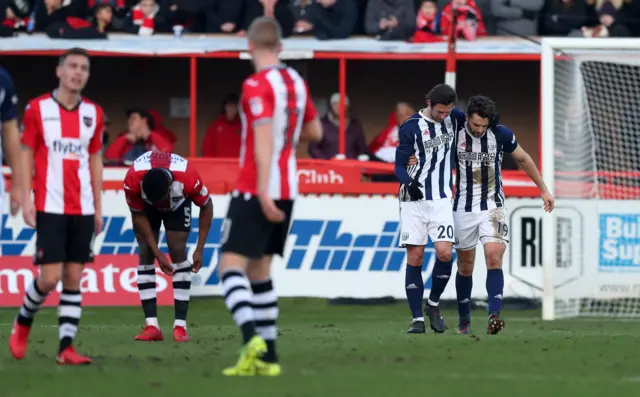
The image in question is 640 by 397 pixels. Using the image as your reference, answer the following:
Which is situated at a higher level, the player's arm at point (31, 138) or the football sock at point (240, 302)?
the player's arm at point (31, 138)

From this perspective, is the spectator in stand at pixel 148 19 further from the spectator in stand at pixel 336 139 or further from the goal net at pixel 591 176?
the goal net at pixel 591 176

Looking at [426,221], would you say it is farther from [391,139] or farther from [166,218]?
[391,139]

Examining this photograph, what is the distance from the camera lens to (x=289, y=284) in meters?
17.2

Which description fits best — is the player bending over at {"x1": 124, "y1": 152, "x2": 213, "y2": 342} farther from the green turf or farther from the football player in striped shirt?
the football player in striped shirt

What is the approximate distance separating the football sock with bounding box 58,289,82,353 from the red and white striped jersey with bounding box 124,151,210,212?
225 cm

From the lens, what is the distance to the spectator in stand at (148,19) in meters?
22.5

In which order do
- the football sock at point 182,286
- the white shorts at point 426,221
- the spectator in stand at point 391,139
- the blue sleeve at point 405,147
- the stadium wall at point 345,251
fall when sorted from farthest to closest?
the spectator in stand at point 391,139 < the stadium wall at point 345,251 < the white shorts at point 426,221 < the blue sleeve at point 405,147 < the football sock at point 182,286

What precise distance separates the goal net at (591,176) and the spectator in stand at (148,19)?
771cm

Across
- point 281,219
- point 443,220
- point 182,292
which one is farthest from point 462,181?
point 281,219

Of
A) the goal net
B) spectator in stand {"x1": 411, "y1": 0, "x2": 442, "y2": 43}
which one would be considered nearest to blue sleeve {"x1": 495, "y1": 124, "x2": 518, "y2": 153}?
the goal net

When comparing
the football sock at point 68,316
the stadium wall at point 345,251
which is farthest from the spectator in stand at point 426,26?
the football sock at point 68,316

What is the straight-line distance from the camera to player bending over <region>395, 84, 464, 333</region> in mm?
11969

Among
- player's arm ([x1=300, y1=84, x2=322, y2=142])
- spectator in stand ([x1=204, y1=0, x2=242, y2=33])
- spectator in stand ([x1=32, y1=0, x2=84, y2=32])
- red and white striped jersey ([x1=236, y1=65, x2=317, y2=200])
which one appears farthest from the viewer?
spectator in stand ([x1=204, y1=0, x2=242, y2=33])

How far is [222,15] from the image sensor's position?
2269 cm
